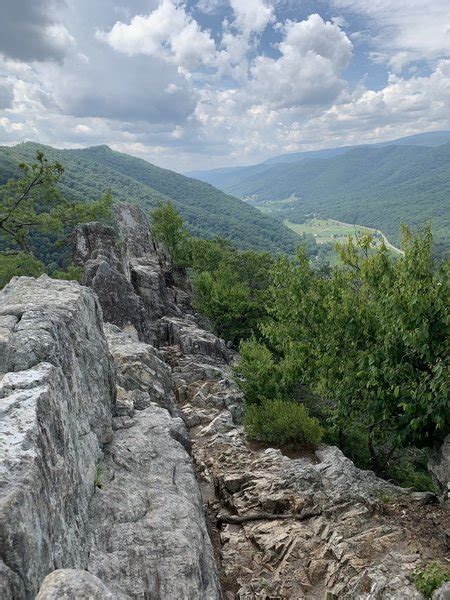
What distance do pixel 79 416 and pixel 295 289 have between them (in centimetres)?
1060

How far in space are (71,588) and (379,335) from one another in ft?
40.1

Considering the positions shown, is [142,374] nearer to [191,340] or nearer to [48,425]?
[48,425]

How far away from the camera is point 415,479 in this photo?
23016 millimetres

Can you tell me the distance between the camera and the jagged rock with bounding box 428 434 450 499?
14055 millimetres

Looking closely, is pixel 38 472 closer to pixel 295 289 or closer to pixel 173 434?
pixel 173 434

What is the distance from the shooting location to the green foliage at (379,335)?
13039 mm

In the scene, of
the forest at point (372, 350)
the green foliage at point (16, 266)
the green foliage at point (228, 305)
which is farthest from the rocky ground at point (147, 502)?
the green foliage at point (228, 305)

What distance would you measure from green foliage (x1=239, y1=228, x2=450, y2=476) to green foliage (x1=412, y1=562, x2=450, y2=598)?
3.78 m

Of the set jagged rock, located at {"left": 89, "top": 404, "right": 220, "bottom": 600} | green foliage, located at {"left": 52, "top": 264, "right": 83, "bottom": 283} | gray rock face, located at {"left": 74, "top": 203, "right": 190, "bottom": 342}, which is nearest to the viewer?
jagged rock, located at {"left": 89, "top": 404, "right": 220, "bottom": 600}

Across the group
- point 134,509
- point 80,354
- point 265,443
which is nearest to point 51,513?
point 134,509

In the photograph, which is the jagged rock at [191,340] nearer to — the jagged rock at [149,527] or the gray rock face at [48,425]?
the gray rock face at [48,425]

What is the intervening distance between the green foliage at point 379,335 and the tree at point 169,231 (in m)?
52.3

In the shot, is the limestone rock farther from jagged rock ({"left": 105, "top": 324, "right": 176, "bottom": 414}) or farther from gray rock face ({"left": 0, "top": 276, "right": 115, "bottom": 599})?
jagged rock ({"left": 105, "top": 324, "right": 176, "bottom": 414})

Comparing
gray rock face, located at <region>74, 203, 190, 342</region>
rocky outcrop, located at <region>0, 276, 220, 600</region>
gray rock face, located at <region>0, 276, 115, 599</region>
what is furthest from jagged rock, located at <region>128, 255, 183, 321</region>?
gray rock face, located at <region>0, 276, 115, 599</region>
